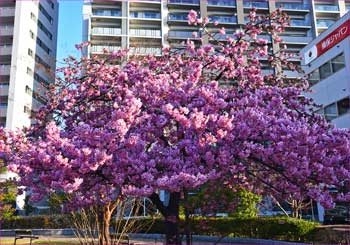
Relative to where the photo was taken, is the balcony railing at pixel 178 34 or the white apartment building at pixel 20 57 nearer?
the white apartment building at pixel 20 57

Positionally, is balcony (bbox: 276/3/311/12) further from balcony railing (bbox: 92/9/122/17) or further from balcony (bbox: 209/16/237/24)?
balcony railing (bbox: 92/9/122/17)

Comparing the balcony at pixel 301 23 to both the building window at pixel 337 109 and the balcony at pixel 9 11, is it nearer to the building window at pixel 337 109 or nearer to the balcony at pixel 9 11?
the building window at pixel 337 109

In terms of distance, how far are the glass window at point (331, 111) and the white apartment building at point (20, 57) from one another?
24373mm

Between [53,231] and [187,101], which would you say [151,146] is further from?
[53,231]

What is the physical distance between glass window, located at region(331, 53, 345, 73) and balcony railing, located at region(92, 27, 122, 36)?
32.9m

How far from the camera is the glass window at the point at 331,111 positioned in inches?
923

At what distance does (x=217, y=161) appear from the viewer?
21.4 feet

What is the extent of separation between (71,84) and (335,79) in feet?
58.8

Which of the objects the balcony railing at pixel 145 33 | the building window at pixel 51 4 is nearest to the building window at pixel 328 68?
the balcony railing at pixel 145 33

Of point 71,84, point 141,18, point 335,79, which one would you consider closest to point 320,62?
point 335,79

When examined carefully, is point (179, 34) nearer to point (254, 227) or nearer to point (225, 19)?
point (225, 19)

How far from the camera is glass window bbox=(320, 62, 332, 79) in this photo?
24294 mm

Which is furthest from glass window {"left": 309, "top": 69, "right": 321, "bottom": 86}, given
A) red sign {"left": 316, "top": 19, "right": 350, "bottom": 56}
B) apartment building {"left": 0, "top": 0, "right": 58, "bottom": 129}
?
apartment building {"left": 0, "top": 0, "right": 58, "bottom": 129}

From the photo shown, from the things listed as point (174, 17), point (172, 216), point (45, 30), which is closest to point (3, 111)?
point (45, 30)
